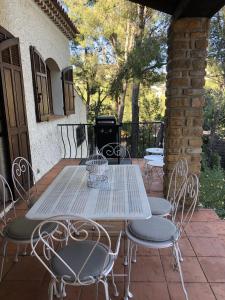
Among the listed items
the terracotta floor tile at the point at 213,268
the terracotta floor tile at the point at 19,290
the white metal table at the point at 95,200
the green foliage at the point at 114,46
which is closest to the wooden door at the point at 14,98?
the white metal table at the point at 95,200

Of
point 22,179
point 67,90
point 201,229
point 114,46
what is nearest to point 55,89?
point 67,90

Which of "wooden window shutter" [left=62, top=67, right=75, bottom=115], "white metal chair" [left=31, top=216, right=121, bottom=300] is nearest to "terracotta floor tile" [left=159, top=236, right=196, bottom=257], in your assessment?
"white metal chair" [left=31, top=216, right=121, bottom=300]

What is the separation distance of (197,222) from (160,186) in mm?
1068

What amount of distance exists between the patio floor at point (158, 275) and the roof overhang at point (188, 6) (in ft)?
6.80

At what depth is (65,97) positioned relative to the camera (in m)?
5.23

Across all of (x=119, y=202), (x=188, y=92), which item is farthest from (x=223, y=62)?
(x=119, y=202)

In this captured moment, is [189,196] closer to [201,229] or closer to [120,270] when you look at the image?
[201,229]

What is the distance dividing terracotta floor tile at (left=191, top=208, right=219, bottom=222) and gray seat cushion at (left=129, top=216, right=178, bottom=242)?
3.25 feet

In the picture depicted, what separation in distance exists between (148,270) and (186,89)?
1.80 metres

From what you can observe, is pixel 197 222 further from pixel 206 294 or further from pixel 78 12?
pixel 78 12

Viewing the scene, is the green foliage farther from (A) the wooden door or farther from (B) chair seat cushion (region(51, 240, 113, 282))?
(B) chair seat cushion (region(51, 240, 113, 282))

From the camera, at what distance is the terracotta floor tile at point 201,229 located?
92.0 inches

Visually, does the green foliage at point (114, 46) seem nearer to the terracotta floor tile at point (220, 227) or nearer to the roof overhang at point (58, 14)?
the roof overhang at point (58, 14)

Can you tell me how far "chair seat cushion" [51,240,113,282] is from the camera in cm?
132
